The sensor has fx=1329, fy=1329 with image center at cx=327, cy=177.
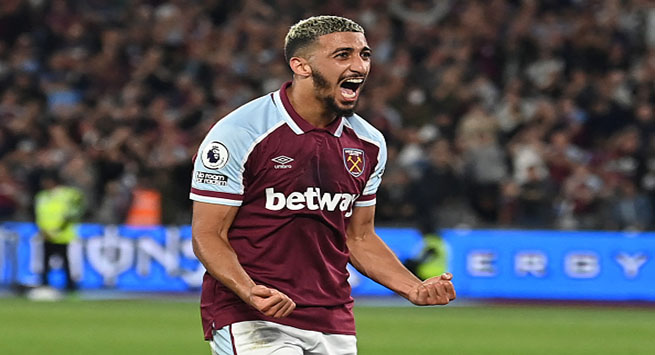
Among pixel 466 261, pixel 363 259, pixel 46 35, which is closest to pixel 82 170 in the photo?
pixel 46 35

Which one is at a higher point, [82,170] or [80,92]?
[80,92]

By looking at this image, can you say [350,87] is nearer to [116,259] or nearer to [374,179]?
[374,179]

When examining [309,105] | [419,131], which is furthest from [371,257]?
[419,131]

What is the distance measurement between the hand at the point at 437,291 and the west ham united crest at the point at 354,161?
504 millimetres

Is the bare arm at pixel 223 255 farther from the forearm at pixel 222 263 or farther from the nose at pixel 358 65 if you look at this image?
the nose at pixel 358 65

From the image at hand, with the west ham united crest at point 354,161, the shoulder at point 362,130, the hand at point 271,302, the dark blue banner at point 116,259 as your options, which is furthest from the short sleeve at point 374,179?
the dark blue banner at point 116,259

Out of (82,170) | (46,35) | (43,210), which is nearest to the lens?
(43,210)

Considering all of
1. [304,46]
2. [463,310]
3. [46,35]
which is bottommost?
[463,310]

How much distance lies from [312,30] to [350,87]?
25 cm

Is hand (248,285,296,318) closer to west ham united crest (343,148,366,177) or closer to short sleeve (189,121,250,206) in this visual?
short sleeve (189,121,250,206)

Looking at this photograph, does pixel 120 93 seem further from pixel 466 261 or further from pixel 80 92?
pixel 466 261

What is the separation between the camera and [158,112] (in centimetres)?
1947

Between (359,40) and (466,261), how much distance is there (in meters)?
12.0

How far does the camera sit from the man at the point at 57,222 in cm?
1702
